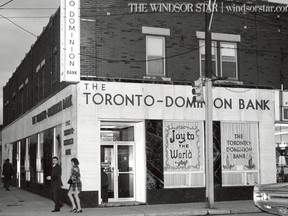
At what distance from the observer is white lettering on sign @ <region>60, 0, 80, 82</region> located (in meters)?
17.3

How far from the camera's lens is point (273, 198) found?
30.0ft

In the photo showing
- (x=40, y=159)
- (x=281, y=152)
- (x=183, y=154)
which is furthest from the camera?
(x=40, y=159)

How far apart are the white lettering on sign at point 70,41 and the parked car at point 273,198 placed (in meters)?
9.38

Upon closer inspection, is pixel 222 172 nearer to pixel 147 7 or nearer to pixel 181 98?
pixel 181 98

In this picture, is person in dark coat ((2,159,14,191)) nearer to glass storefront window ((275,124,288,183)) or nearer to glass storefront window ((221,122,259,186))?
glass storefront window ((221,122,259,186))

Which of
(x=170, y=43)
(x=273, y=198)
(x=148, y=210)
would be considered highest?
(x=170, y=43)

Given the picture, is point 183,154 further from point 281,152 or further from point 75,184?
point 75,184

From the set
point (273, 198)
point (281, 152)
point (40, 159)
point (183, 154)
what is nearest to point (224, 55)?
point (183, 154)

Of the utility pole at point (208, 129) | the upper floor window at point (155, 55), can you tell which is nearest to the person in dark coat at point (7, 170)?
the upper floor window at point (155, 55)

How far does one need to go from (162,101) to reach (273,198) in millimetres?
10181

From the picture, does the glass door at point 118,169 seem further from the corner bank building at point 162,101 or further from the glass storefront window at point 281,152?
the glass storefront window at point 281,152

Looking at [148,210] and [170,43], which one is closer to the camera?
[148,210]

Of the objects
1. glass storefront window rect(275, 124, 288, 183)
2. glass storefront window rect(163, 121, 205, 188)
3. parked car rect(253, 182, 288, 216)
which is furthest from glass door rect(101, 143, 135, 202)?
parked car rect(253, 182, 288, 216)

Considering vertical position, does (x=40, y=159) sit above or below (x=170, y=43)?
below
